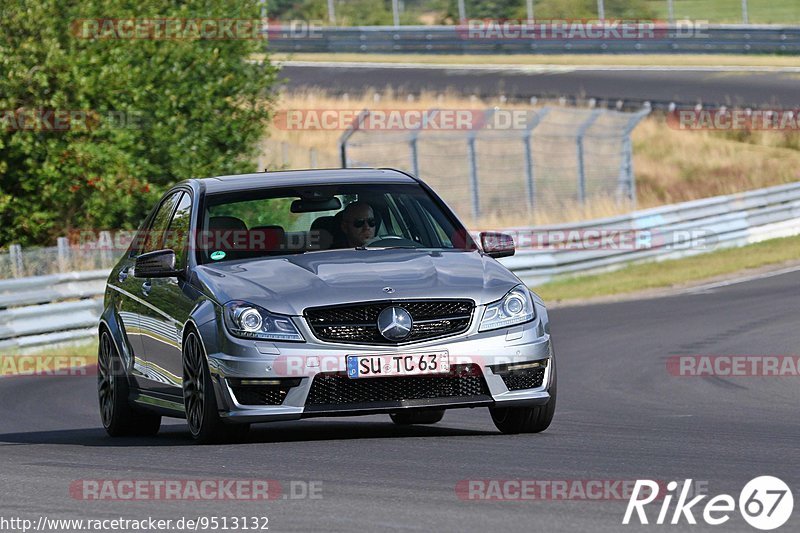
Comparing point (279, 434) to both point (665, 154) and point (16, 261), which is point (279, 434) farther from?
point (665, 154)

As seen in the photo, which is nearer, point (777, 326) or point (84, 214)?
point (777, 326)

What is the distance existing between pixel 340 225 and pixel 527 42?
4388cm

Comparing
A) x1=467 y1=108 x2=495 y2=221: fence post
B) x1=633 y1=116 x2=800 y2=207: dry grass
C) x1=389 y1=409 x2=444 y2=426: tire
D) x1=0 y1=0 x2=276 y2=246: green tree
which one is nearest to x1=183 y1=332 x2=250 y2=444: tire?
x1=389 y1=409 x2=444 y2=426: tire

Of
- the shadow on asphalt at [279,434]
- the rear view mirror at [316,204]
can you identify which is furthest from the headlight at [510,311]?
the rear view mirror at [316,204]

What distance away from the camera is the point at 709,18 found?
5247 cm

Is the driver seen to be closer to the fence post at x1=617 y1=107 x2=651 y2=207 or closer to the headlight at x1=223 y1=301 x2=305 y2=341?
the headlight at x1=223 y1=301 x2=305 y2=341

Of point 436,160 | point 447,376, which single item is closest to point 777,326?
point 447,376

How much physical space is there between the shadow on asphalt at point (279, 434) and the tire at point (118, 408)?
101 mm

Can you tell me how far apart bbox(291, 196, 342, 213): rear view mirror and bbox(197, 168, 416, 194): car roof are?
0.12 meters

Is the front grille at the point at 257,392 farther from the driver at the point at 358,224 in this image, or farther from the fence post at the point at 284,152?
the fence post at the point at 284,152

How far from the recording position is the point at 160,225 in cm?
1090

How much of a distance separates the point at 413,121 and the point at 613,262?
12517 millimetres

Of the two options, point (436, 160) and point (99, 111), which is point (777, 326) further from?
point (436, 160)

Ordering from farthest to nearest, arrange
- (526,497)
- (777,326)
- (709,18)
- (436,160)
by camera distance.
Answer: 1. (709,18)
2. (436,160)
3. (777,326)
4. (526,497)
